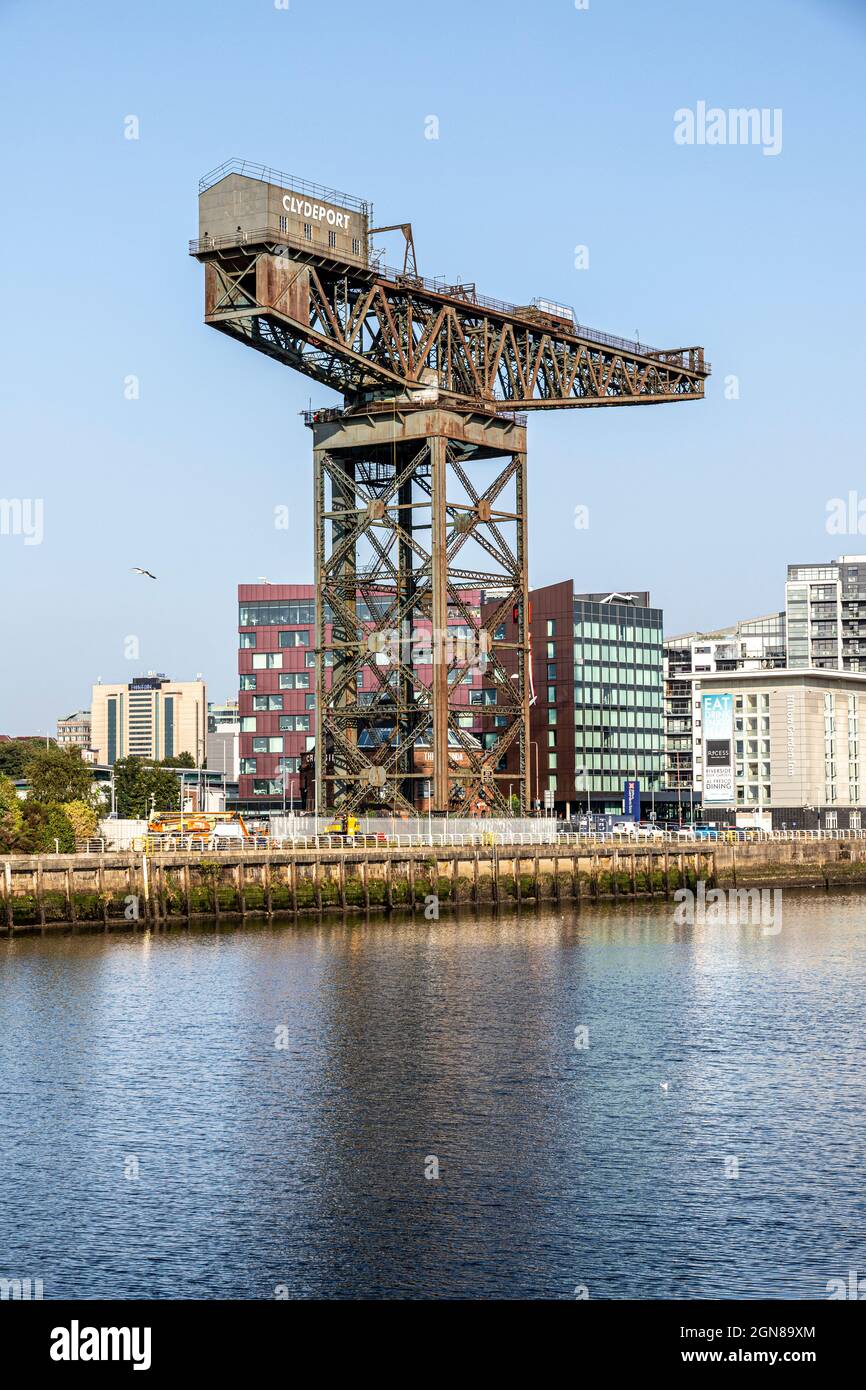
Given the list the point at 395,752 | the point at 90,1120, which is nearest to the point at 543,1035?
the point at 90,1120

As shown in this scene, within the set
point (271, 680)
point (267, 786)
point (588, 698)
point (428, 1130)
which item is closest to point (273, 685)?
point (271, 680)

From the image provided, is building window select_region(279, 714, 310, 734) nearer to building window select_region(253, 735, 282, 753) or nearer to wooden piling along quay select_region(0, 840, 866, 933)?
building window select_region(253, 735, 282, 753)

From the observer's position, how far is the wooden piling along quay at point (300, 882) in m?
92.9

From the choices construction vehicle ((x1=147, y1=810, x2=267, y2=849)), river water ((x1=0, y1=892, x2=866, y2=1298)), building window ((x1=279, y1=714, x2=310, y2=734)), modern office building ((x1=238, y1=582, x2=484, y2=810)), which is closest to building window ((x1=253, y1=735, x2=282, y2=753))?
modern office building ((x1=238, y1=582, x2=484, y2=810))

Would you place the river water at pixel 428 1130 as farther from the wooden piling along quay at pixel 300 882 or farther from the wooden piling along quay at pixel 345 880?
the wooden piling along quay at pixel 345 880

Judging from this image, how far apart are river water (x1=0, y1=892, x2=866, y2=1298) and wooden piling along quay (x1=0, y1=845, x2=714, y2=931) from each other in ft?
52.1

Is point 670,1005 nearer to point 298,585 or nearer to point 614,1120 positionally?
point 614,1120

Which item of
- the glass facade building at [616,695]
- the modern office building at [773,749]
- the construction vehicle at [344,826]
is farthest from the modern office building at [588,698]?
the construction vehicle at [344,826]

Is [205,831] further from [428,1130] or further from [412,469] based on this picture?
[428,1130]

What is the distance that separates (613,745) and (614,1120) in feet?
467

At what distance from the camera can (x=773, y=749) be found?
16088cm

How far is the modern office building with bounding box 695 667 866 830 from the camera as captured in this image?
159750 mm

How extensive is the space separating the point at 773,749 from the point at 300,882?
70.0 m

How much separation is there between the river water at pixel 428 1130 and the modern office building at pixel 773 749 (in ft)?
277
